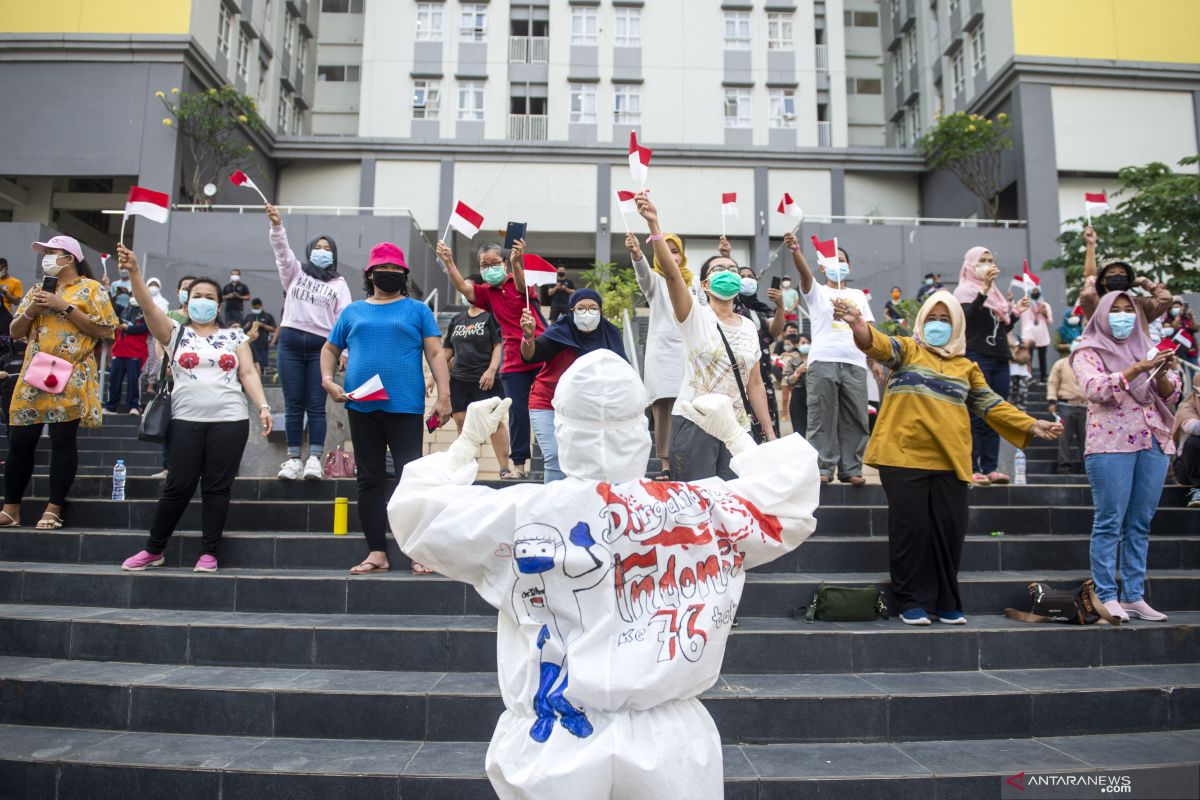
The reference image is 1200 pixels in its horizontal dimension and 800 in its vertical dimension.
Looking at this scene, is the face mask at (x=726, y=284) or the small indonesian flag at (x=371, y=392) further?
the face mask at (x=726, y=284)

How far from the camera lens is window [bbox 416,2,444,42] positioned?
28.4 meters

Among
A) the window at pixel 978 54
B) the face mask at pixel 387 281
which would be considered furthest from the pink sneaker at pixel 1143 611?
the window at pixel 978 54

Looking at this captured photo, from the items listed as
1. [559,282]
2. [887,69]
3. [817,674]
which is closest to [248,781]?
[817,674]

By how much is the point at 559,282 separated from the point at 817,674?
3.89 meters

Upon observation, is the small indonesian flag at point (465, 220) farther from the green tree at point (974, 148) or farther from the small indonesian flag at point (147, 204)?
the green tree at point (974, 148)

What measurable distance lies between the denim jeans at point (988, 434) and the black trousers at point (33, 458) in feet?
22.9

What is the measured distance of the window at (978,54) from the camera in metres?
25.2

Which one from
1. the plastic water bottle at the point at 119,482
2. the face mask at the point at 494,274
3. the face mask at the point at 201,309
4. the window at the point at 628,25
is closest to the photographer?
the face mask at the point at 201,309

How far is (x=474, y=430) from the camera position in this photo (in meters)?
2.12

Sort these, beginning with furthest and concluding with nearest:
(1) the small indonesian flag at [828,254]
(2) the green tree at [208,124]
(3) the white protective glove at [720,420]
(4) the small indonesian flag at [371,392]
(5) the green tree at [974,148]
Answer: (5) the green tree at [974,148] < (2) the green tree at [208,124] < (1) the small indonesian flag at [828,254] < (4) the small indonesian flag at [371,392] < (3) the white protective glove at [720,420]

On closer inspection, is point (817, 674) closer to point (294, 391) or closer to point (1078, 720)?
point (1078, 720)

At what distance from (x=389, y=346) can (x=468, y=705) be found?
2347 millimetres

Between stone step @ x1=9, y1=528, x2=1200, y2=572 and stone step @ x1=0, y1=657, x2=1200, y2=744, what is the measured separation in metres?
1.17

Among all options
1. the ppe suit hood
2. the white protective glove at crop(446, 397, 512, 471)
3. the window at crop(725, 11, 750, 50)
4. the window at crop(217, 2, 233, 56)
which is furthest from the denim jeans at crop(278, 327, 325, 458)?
the window at crop(725, 11, 750, 50)
